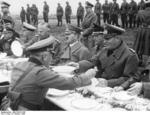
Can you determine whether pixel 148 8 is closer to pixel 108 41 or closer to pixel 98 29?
pixel 98 29

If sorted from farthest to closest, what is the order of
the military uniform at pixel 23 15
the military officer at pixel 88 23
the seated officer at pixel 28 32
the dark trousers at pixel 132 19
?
the military uniform at pixel 23 15 → the dark trousers at pixel 132 19 → the military officer at pixel 88 23 → the seated officer at pixel 28 32

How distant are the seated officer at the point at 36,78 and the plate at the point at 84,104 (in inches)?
6.9

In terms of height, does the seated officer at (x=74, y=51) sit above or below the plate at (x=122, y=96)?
above

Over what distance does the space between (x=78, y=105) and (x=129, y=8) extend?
1577 centimetres

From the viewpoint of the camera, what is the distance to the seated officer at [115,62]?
152 inches

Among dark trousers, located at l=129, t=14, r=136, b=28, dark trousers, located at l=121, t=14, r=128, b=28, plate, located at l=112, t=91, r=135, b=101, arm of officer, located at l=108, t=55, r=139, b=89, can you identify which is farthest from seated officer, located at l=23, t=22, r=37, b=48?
dark trousers, located at l=121, t=14, r=128, b=28

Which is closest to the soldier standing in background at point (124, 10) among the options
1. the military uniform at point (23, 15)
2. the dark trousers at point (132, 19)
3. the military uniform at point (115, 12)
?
the dark trousers at point (132, 19)

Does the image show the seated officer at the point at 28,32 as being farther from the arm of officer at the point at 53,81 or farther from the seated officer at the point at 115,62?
the arm of officer at the point at 53,81

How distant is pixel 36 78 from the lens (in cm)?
295

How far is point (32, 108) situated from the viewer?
308cm

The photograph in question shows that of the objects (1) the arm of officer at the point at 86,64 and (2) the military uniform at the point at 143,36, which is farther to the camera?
(2) the military uniform at the point at 143,36

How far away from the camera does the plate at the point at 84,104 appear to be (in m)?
2.85

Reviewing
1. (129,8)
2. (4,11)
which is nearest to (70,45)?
(4,11)

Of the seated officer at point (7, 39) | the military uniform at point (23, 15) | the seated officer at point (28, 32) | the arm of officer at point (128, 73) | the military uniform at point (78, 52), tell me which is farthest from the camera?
the military uniform at point (23, 15)
